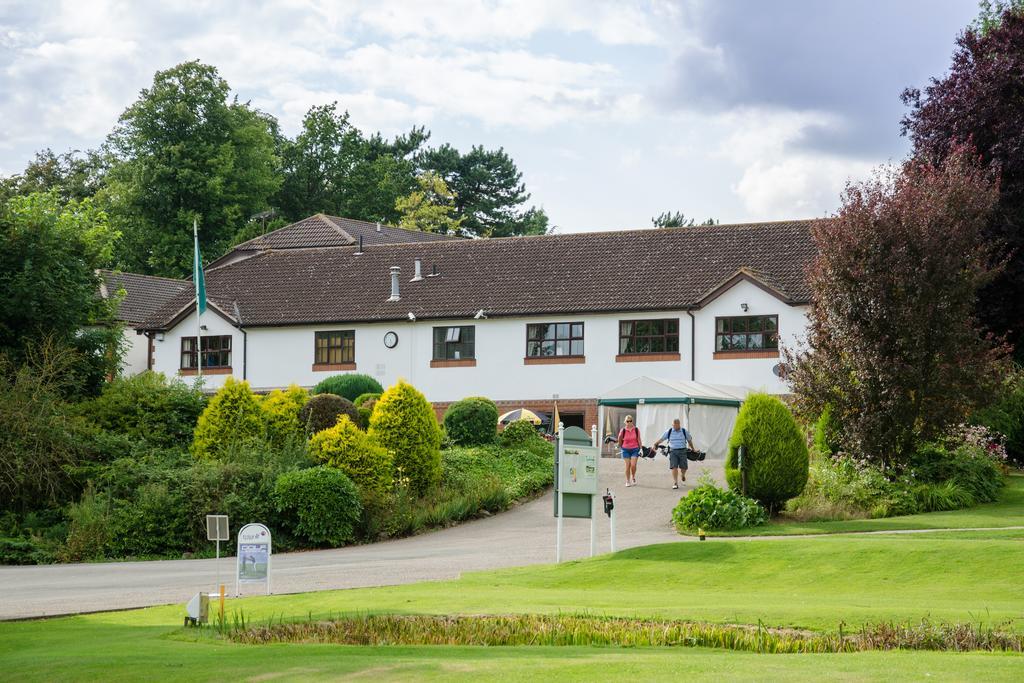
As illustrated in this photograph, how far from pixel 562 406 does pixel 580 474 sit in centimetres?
2482

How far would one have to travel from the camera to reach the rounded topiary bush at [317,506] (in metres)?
27.9

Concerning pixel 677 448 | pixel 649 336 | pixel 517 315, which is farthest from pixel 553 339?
pixel 677 448

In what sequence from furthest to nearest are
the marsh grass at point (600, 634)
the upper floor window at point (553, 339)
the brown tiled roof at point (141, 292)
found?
the brown tiled roof at point (141, 292)
the upper floor window at point (553, 339)
the marsh grass at point (600, 634)

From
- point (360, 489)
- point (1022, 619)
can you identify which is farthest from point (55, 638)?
point (360, 489)

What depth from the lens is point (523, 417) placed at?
4312 centimetres

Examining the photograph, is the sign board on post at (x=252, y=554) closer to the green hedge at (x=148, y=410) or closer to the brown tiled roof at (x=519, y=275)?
the green hedge at (x=148, y=410)

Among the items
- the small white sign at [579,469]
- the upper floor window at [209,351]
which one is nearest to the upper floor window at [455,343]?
the upper floor window at [209,351]

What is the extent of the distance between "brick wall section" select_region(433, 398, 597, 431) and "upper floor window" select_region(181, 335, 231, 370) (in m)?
9.44

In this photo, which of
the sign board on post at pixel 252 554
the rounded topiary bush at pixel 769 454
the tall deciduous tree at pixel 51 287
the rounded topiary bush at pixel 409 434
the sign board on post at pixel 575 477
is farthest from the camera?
the tall deciduous tree at pixel 51 287

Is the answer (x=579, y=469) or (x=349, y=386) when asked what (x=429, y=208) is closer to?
(x=349, y=386)

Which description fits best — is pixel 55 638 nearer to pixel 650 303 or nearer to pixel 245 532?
pixel 245 532

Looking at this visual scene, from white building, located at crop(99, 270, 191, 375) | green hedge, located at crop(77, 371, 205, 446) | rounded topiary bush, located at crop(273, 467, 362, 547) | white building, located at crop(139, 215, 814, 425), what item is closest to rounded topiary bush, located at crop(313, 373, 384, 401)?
→ white building, located at crop(139, 215, 814, 425)

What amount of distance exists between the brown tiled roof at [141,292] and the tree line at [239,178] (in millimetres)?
4485

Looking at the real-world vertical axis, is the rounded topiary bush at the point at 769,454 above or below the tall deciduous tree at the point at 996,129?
below
